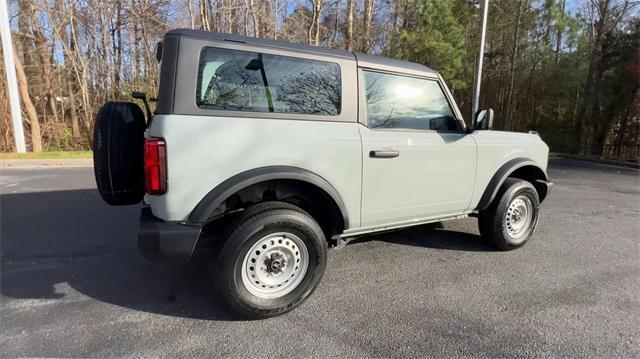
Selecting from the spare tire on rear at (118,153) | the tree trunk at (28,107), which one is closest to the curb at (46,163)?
the tree trunk at (28,107)

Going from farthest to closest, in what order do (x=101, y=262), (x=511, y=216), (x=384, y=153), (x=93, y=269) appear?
(x=511, y=216), (x=101, y=262), (x=93, y=269), (x=384, y=153)

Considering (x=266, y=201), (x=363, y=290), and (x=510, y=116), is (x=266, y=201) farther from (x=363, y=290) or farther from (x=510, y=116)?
(x=510, y=116)

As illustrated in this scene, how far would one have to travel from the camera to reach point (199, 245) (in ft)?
Result: 10.6

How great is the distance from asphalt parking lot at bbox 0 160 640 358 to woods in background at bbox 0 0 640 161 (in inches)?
485

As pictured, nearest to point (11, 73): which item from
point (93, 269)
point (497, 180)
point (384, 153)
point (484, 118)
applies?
point (93, 269)

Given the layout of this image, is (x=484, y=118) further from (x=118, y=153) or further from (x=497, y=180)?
(x=118, y=153)

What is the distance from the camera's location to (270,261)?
2723 mm

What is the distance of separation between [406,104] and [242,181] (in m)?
1.76

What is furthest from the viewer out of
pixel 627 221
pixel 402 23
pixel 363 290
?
pixel 402 23

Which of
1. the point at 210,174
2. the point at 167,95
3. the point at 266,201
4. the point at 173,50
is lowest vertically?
the point at 266,201

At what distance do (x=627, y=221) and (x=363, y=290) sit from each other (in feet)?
16.3

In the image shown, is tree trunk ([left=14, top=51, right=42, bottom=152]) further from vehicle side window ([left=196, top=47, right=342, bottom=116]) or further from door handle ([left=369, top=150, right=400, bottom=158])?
door handle ([left=369, top=150, right=400, bottom=158])

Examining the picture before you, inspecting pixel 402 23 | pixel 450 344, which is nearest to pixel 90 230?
pixel 450 344

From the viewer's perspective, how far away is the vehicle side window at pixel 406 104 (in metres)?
3.11
